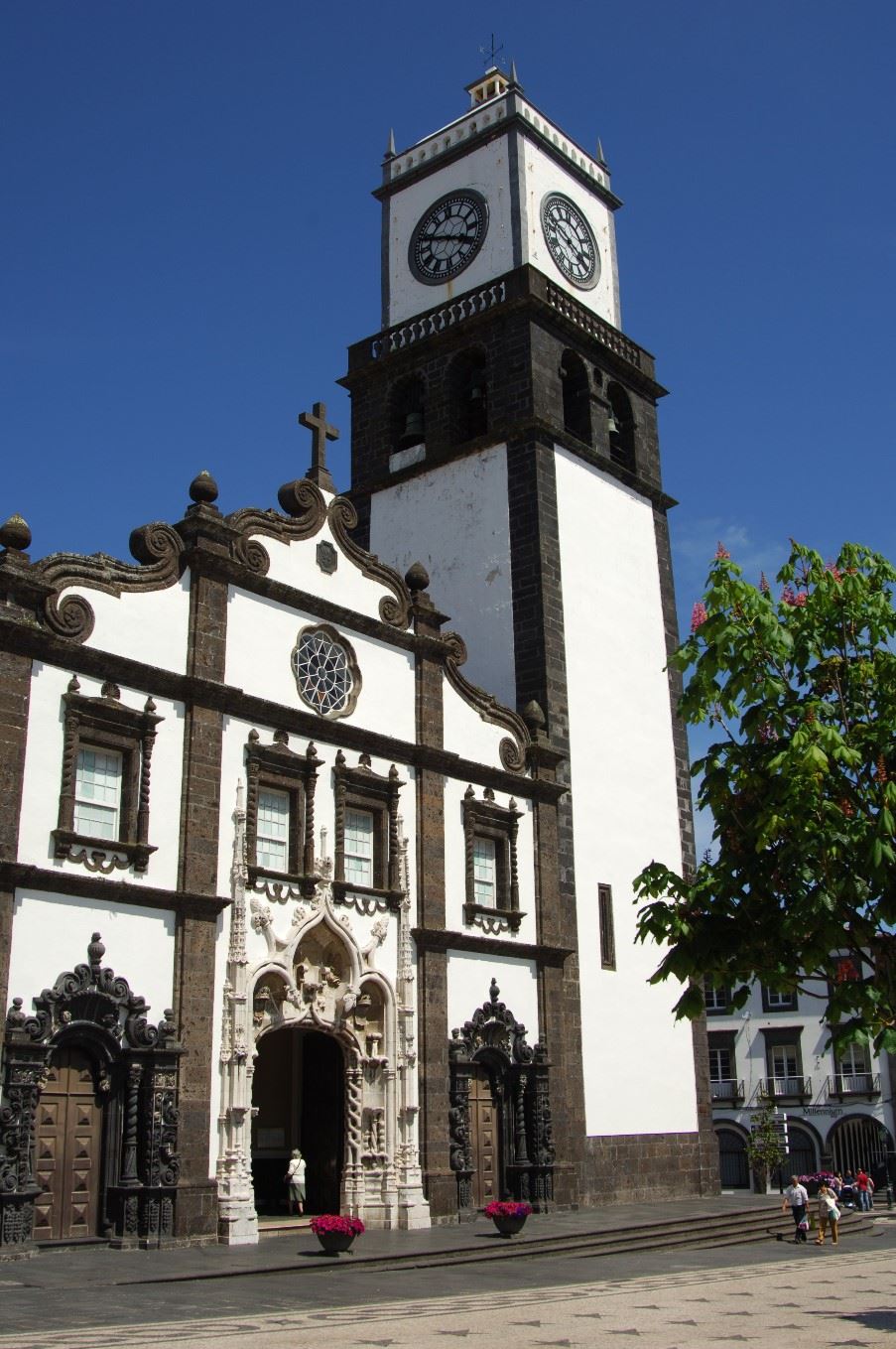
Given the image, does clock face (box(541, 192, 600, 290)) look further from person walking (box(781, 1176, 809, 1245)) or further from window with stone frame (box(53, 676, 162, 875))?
person walking (box(781, 1176, 809, 1245))

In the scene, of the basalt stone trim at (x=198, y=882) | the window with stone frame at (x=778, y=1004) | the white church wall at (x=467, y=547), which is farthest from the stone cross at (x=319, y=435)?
the window with stone frame at (x=778, y=1004)

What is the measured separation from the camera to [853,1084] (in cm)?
4884

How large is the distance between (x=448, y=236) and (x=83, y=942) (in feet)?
71.0

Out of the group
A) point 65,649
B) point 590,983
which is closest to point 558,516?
point 590,983

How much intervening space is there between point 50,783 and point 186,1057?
14.1 ft

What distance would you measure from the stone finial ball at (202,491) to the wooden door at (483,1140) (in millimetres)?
10850

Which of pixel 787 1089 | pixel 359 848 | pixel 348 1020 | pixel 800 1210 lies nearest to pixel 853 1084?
pixel 787 1089

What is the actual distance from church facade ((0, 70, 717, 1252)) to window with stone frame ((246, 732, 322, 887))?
6 cm

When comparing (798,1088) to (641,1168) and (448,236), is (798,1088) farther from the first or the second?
(448,236)

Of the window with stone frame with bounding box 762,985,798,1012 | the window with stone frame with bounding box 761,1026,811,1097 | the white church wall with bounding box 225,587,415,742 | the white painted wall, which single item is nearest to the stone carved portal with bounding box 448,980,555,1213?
the white church wall with bounding box 225,587,415,742

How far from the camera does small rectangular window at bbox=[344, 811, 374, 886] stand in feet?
74.4

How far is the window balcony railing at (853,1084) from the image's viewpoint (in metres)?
48.3

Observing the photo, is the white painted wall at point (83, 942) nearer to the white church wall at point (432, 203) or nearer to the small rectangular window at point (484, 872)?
the small rectangular window at point (484, 872)

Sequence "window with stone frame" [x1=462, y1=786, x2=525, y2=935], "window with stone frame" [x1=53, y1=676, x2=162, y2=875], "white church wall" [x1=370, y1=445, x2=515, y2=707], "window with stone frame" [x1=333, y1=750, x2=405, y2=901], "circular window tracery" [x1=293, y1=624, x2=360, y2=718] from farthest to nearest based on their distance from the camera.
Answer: "white church wall" [x1=370, y1=445, x2=515, y2=707] < "window with stone frame" [x1=462, y1=786, x2=525, y2=935] < "circular window tracery" [x1=293, y1=624, x2=360, y2=718] < "window with stone frame" [x1=333, y1=750, x2=405, y2=901] < "window with stone frame" [x1=53, y1=676, x2=162, y2=875]
